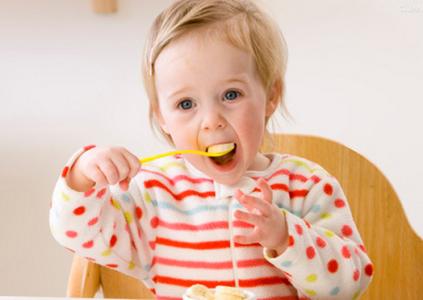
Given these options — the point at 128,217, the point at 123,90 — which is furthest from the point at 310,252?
the point at 123,90

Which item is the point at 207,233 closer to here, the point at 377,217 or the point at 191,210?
the point at 191,210

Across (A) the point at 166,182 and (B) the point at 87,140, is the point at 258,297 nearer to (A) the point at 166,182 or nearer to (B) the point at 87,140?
(A) the point at 166,182

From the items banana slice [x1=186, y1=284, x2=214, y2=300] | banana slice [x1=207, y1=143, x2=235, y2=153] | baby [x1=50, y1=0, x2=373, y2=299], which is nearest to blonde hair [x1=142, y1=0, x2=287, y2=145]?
baby [x1=50, y1=0, x2=373, y2=299]

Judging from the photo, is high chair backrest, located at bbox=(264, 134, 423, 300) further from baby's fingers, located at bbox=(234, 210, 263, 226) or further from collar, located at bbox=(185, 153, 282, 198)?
baby's fingers, located at bbox=(234, 210, 263, 226)

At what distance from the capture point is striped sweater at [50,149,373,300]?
0.92 m

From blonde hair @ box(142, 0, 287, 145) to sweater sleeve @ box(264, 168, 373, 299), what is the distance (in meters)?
0.16

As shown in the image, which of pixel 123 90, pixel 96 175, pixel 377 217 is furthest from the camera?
pixel 123 90

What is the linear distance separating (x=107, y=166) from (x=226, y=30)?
236mm

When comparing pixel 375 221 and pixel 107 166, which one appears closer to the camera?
pixel 107 166

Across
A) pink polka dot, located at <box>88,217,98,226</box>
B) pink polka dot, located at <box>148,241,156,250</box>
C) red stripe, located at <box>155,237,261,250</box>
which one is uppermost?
pink polka dot, located at <box>88,217,98,226</box>

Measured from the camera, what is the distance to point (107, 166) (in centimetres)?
84

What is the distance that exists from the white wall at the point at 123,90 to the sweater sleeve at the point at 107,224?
94 cm

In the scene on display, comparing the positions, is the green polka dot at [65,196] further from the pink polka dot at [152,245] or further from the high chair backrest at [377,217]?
the high chair backrest at [377,217]

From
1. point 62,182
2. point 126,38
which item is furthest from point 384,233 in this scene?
point 126,38
